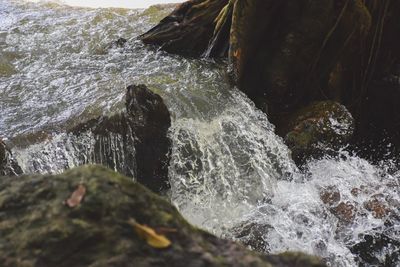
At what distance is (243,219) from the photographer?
453 cm

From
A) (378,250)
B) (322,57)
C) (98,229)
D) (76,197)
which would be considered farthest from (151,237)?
(322,57)

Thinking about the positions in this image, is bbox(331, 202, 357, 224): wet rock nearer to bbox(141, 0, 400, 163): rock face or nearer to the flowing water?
the flowing water


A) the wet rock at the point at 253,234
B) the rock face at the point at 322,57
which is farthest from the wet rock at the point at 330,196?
the rock face at the point at 322,57

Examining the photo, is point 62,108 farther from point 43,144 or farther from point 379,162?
point 379,162

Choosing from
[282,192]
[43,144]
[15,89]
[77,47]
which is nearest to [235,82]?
[282,192]

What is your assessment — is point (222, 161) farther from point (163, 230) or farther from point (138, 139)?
point (163, 230)

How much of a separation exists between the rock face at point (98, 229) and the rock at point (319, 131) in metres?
3.99

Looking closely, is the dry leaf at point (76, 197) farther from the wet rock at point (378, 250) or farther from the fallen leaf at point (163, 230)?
the wet rock at point (378, 250)

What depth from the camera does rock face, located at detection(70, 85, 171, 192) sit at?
14.6ft

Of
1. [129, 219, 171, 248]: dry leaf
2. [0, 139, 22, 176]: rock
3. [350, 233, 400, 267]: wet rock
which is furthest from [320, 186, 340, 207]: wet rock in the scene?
[129, 219, 171, 248]: dry leaf

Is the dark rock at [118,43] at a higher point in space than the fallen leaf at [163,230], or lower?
lower

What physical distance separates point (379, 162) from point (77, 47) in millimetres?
5720

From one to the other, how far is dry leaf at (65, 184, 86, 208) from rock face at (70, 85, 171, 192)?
9.66 feet

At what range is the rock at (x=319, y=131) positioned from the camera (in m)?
5.41
